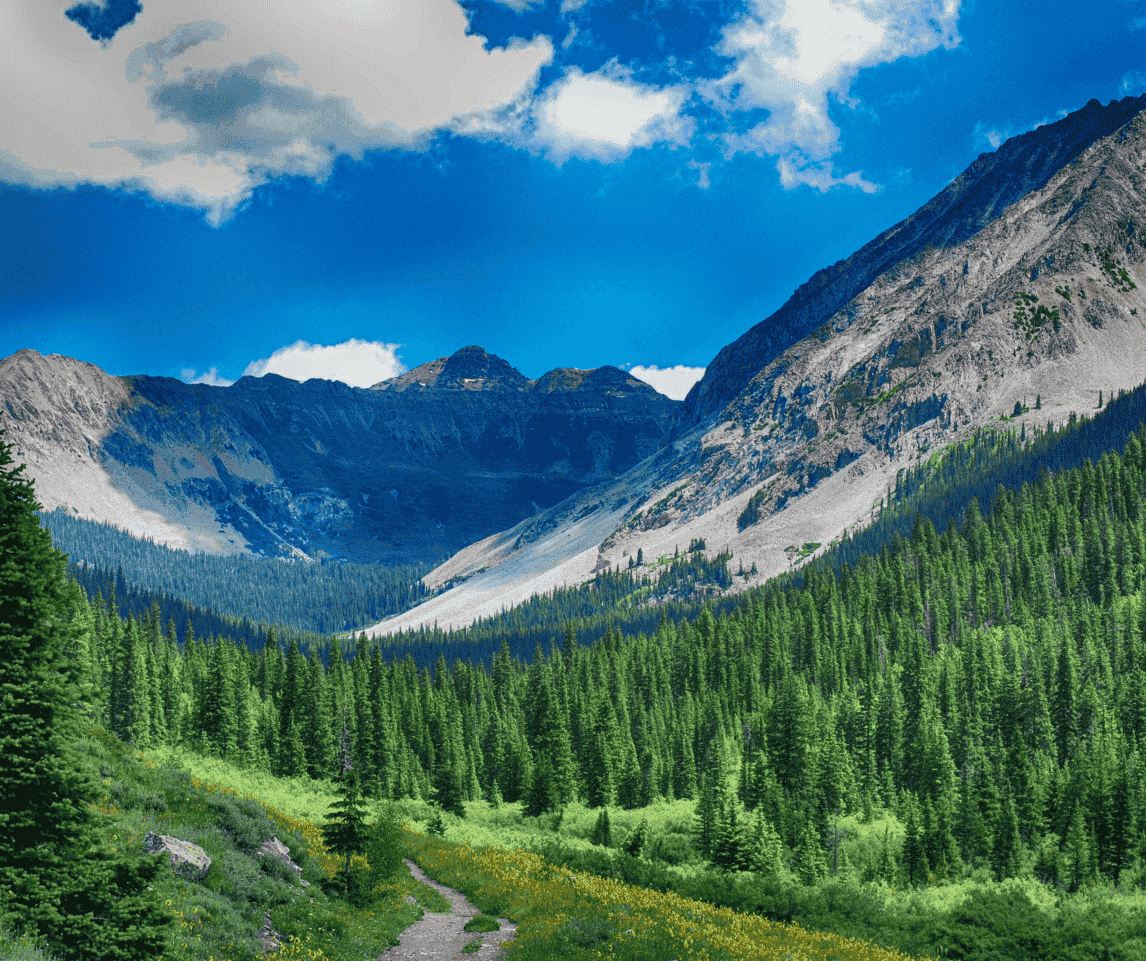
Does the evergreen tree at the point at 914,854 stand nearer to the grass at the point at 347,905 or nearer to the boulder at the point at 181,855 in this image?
the grass at the point at 347,905

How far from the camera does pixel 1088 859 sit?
68.5m

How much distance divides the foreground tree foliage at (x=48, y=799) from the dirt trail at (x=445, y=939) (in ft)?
34.0

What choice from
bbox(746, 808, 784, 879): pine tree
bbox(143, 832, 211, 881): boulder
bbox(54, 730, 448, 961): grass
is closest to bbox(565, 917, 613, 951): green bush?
bbox(54, 730, 448, 961): grass

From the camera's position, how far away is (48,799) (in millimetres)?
18219

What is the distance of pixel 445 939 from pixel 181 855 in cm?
971

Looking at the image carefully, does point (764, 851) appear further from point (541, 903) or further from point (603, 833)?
point (541, 903)

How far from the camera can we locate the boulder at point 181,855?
23000mm

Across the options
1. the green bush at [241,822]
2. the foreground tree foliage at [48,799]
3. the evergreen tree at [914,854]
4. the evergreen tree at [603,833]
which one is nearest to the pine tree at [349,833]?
the green bush at [241,822]

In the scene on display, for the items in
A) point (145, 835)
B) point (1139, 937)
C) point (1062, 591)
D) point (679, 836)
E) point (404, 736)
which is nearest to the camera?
point (145, 835)

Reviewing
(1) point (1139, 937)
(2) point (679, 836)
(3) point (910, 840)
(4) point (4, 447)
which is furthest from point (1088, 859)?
(4) point (4, 447)

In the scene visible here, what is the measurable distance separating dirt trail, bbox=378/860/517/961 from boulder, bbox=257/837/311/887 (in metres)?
4.19

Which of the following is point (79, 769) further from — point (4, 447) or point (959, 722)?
point (959, 722)

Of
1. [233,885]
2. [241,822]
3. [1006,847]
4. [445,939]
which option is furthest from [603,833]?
[233,885]

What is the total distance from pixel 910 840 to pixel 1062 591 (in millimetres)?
84026
